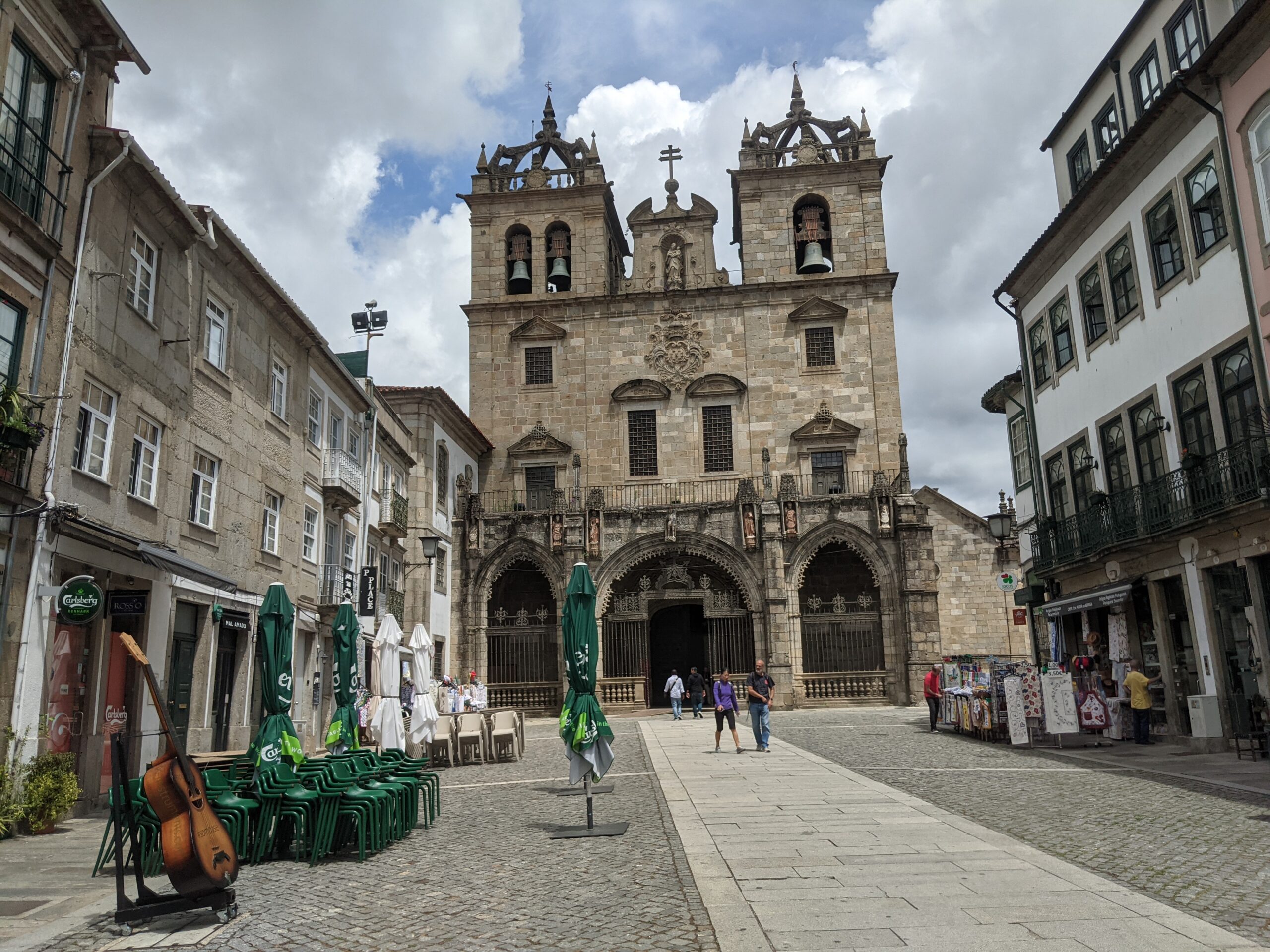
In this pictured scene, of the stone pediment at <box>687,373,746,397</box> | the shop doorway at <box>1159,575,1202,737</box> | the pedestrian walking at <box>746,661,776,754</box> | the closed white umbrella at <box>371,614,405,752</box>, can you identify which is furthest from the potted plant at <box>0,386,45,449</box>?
the stone pediment at <box>687,373,746,397</box>

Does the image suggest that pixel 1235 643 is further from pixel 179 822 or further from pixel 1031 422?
pixel 179 822

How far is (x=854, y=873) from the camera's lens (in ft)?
24.1

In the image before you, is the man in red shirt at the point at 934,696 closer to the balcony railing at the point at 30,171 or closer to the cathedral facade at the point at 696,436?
the cathedral facade at the point at 696,436

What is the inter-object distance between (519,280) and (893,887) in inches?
1303

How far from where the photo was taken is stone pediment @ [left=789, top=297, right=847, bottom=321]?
1437 inches

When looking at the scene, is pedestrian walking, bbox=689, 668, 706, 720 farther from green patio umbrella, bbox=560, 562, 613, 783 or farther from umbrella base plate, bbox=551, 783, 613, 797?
green patio umbrella, bbox=560, 562, 613, 783

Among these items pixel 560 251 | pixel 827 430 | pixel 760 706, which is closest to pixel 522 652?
pixel 827 430

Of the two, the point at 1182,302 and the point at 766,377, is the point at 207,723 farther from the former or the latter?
the point at 766,377

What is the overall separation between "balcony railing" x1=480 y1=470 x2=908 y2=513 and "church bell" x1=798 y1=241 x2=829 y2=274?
7.72m

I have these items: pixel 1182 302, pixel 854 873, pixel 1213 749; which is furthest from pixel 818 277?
pixel 854 873

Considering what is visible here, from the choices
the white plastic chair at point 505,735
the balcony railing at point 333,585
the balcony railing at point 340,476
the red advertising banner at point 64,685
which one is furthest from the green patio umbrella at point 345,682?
the balcony railing at point 340,476

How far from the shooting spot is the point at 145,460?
14.5 meters

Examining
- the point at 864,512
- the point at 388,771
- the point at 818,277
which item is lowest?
the point at 388,771

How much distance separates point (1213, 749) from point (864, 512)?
57.1 ft
